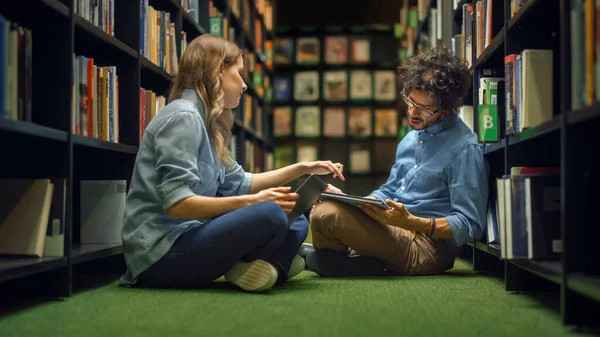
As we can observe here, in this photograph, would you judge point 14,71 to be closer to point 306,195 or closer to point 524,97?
point 306,195

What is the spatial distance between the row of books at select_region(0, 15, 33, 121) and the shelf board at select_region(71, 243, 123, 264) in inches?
21.0

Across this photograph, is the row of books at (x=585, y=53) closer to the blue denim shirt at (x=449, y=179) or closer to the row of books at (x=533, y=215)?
the row of books at (x=533, y=215)

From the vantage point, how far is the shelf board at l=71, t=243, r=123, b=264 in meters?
2.15

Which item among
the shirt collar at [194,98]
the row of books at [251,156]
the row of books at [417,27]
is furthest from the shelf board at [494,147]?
the row of books at [251,156]

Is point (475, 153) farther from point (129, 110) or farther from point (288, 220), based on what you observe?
point (129, 110)

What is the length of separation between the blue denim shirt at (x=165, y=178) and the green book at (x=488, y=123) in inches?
35.8

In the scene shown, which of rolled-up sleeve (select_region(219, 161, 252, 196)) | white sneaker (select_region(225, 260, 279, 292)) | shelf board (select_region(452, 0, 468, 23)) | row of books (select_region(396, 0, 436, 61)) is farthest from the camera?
row of books (select_region(396, 0, 436, 61))

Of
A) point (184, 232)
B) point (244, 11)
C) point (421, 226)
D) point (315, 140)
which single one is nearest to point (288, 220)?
point (184, 232)

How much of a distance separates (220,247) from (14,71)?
754mm

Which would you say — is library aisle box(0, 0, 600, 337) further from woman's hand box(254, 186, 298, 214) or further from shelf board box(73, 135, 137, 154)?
woman's hand box(254, 186, 298, 214)

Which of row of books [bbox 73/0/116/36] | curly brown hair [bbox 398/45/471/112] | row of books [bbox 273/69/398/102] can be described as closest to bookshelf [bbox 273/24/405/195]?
row of books [bbox 273/69/398/102]

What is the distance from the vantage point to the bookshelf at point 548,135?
5.00ft

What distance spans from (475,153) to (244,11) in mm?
3731

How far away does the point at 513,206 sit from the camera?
1.94 metres
